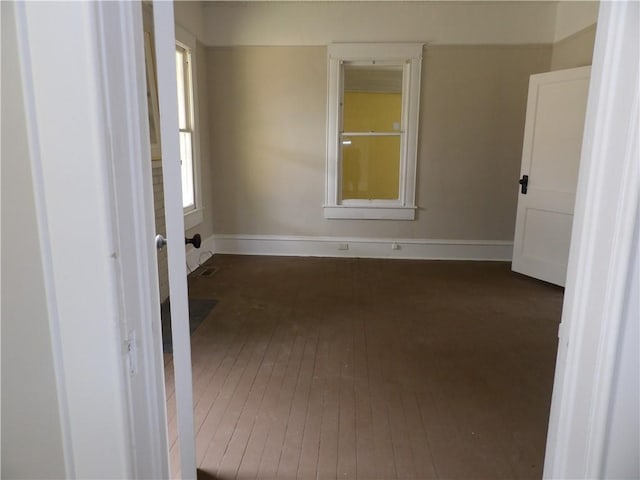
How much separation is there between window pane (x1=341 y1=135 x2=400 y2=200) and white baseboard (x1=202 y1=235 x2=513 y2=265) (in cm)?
55

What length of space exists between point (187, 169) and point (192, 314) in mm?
1739

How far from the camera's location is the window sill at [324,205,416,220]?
5.12m

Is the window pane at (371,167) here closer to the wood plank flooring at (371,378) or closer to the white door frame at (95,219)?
the wood plank flooring at (371,378)

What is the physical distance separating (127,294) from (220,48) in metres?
4.68

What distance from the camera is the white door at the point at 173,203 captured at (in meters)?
1.04

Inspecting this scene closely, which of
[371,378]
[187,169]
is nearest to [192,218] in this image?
[187,169]

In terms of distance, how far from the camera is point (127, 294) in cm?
81

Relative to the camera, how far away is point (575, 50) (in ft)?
14.1

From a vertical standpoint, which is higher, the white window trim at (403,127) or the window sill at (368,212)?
the white window trim at (403,127)

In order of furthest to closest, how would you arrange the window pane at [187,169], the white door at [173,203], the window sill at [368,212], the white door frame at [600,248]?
the window sill at [368,212], the window pane at [187,169], the white door at [173,203], the white door frame at [600,248]

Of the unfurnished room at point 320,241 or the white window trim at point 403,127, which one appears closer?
the unfurnished room at point 320,241

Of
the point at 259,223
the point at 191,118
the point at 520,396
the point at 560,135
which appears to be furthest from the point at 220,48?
the point at 520,396

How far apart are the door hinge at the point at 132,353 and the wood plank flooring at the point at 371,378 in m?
1.17

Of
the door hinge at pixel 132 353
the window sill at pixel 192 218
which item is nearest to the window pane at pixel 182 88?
Answer: the window sill at pixel 192 218
